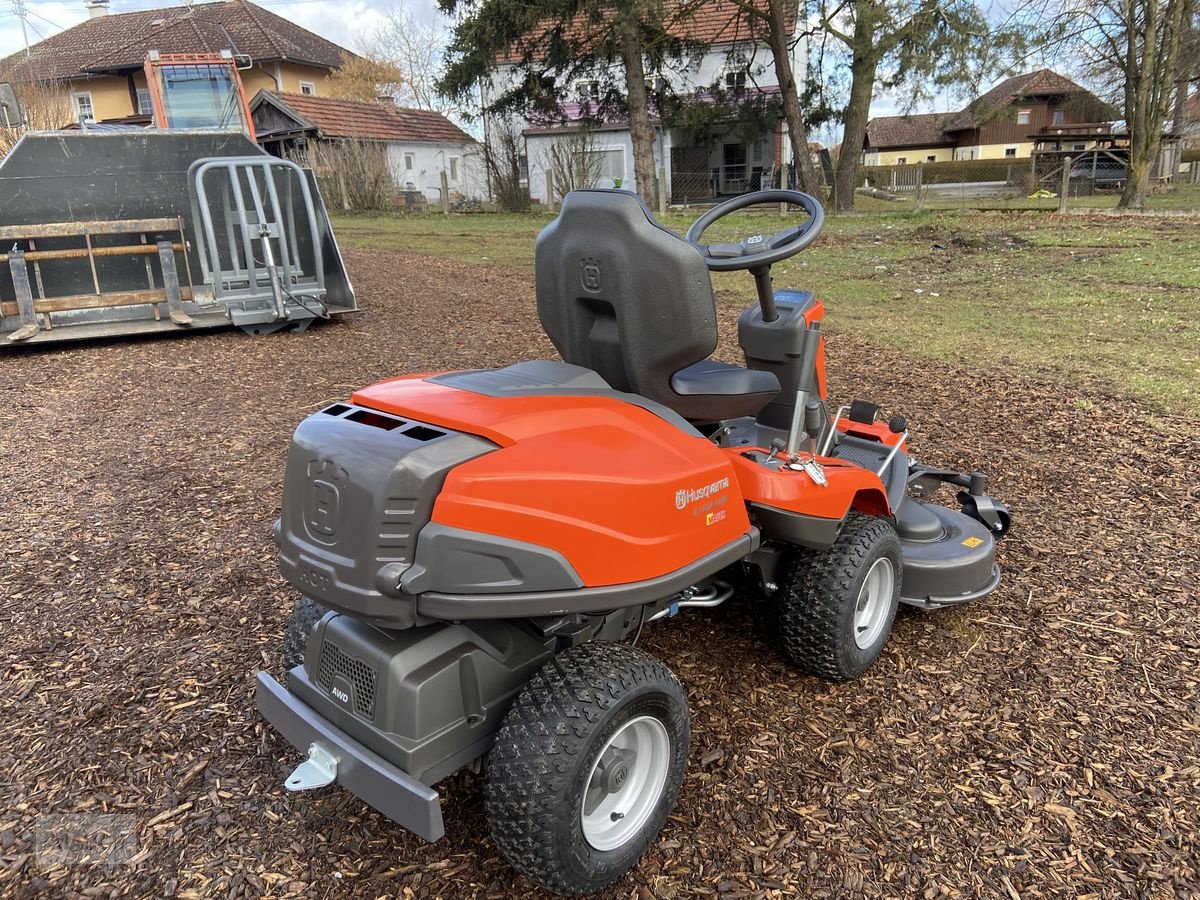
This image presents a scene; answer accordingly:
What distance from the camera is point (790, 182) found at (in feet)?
89.0

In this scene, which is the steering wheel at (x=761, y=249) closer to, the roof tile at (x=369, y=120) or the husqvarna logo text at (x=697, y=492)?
the husqvarna logo text at (x=697, y=492)

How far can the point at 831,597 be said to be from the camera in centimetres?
265

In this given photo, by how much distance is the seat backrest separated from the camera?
2191mm

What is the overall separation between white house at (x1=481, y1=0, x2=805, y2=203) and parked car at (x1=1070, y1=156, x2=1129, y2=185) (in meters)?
10.3

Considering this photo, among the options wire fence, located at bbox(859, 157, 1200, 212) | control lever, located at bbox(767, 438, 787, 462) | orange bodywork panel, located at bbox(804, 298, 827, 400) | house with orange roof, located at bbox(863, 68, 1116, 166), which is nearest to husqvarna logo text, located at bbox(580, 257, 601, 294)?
control lever, located at bbox(767, 438, 787, 462)

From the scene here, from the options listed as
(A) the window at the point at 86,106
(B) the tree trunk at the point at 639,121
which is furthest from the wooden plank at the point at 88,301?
(A) the window at the point at 86,106

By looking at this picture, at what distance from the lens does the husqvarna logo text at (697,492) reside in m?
2.10

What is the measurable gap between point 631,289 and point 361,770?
4.25 ft

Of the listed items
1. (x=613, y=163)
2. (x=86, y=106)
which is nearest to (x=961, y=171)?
(x=613, y=163)

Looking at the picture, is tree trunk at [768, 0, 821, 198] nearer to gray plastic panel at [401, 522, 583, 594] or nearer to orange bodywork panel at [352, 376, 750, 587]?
orange bodywork panel at [352, 376, 750, 587]

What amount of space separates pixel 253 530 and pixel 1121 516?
13.2ft

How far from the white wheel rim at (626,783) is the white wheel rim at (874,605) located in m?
0.97

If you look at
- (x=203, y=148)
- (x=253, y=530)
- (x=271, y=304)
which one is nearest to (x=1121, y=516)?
(x=253, y=530)

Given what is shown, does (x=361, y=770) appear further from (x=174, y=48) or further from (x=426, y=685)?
(x=174, y=48)
